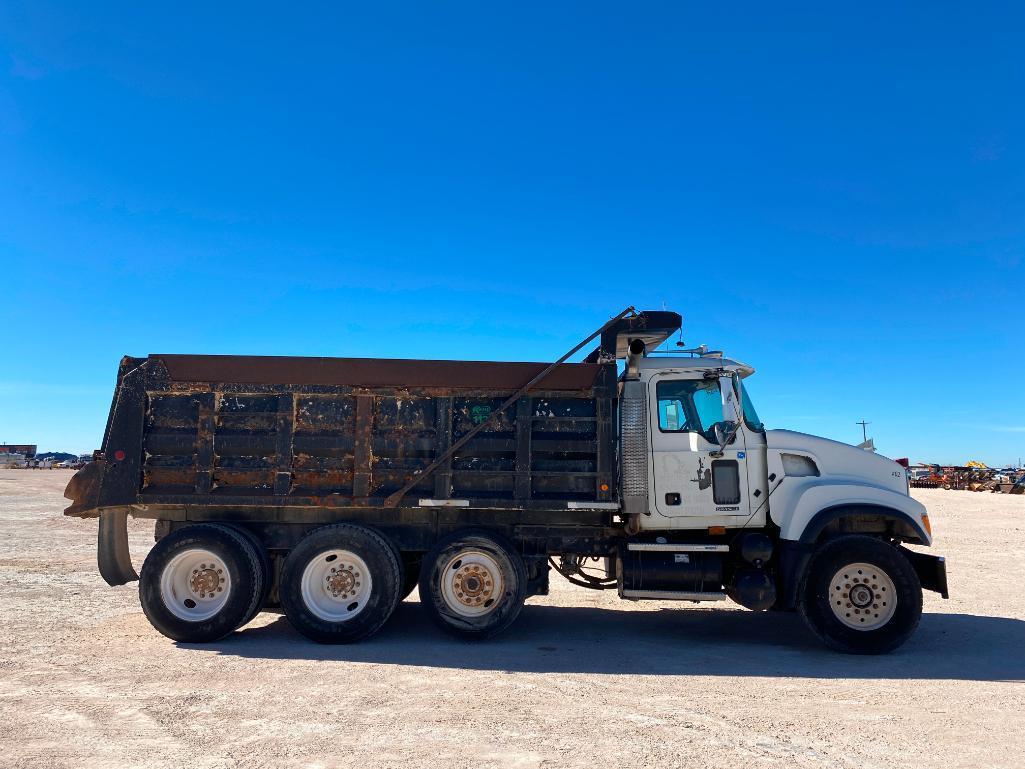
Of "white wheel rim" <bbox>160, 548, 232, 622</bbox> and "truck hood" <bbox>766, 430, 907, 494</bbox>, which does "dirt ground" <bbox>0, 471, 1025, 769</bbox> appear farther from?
"truck hood" <bbox>766, 430, 907, 494</bbox>

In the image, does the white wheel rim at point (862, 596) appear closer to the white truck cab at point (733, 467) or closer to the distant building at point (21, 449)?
the white truck cab at point (733, 467)

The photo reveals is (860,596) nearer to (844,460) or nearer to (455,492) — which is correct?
(844,460)

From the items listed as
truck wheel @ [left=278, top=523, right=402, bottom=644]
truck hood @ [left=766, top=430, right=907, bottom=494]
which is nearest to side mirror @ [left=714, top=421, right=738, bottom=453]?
truck hood @ [left=766, top=430, right=907, bottom=494]

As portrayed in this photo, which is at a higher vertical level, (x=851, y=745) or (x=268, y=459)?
(x=268, y=459)

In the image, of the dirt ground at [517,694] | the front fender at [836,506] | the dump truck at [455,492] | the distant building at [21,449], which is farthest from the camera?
the distant building at [21,449]

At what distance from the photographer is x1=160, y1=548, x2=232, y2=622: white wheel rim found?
271 inches

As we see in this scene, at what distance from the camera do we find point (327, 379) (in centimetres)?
713

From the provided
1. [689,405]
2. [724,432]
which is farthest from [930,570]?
[689,405]

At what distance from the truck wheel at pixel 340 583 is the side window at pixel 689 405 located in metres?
3.41

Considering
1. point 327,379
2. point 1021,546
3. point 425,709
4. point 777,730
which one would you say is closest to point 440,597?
point 425,709

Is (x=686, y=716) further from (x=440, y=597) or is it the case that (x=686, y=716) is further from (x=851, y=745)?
(x=440, y=597)

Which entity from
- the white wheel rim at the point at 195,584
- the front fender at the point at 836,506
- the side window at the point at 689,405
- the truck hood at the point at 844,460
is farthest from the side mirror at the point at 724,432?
the white wheel rim at the point at 195,584

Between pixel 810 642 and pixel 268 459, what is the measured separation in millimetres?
6414

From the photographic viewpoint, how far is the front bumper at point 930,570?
6770 millimetres
